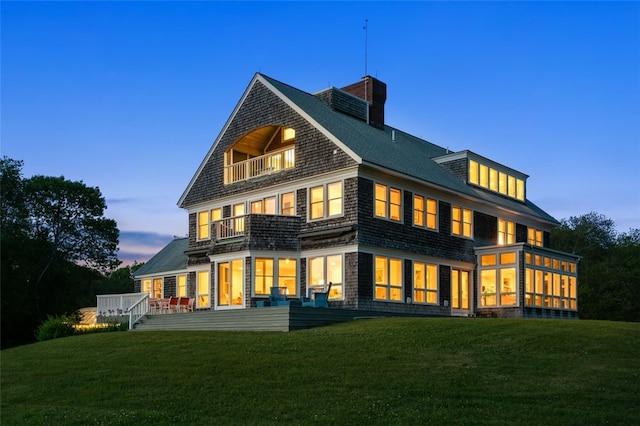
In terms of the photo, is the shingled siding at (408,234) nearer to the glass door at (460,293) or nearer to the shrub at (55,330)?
the glass door at (460,293)

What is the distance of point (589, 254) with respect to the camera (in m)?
64.8

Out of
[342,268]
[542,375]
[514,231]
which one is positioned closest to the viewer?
[542,375]

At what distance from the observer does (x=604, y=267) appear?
55531mm

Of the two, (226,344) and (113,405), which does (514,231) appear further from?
(113,405)

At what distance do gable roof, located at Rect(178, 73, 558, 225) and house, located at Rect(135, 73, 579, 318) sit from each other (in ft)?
0.33

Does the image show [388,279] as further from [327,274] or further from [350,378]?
[350,378]

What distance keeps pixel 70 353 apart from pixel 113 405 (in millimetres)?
7359

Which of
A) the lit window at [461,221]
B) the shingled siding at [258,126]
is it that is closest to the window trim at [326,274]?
the shingled siding at [258,126]

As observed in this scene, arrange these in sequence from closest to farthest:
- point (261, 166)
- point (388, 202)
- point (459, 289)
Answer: point (388, 202)
point (459, 289)
point (261, 166)

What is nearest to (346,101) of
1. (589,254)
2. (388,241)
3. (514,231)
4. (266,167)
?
(266,167)

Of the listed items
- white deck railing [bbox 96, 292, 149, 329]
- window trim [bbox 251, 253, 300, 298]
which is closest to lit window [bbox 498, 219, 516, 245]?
window trim [bbox 251, 253, 300, 298]

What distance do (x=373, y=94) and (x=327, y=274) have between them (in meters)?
11.6

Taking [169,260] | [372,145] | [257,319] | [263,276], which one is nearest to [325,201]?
[372,145]

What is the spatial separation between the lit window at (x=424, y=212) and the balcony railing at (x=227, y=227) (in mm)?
7571
